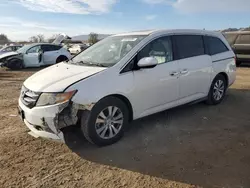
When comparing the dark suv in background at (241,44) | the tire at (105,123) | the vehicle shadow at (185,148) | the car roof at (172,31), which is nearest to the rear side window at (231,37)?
the dark suv in background at (241,44)

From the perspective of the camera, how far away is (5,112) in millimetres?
5809

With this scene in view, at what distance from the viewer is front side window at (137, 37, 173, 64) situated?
4491mm

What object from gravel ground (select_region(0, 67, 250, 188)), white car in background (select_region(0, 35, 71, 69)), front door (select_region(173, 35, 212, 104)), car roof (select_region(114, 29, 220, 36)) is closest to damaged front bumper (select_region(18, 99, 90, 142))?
gravel ground (select_region(0, 67, 250, 188))

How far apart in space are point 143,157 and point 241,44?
1123 cm

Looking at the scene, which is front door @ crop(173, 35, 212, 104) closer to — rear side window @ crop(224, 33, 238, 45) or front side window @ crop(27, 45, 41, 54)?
rear side window @ crop(224, 33, 238, 45)

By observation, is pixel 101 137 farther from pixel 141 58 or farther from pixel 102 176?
pixel 141 58

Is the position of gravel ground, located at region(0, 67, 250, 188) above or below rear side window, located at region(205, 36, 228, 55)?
below

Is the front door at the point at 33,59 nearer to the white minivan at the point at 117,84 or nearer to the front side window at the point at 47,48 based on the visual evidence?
the front side window at the point at 47,48

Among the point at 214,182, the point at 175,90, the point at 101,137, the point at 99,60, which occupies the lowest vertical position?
the point at 214,182

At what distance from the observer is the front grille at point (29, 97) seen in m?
3.79

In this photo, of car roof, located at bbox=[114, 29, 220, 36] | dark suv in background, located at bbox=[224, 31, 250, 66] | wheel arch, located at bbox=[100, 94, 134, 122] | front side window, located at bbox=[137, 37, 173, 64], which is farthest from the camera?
dark suv in background, located at bbox=[224, 31, 250, 66]

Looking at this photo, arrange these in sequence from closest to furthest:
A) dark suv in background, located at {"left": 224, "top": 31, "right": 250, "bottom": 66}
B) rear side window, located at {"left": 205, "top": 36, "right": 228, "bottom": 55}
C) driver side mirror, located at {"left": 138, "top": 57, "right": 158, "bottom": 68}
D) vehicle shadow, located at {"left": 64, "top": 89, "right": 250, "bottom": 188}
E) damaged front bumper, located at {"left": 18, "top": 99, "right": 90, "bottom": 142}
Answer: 1. vehicle shadow, located at {"left": 64, "top": 89, "right": 250, "bottom": 188}
2. damaged front bumper, located at {"left": 18, "top": 99, "right": 90, "bottom": 142}
3. driver side mirror, located at {"left": 138, "top": 57, "right": 158, "bottom": 68}
4. rear side window, located at {"left": 205, "top": 36, "right": 228, "bottom": 55}
5. dark suv in background, located at {"left": 224, "top": 31, "right": 250, "bottom": 66}

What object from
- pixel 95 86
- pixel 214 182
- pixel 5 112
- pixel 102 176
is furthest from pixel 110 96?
pixel 5 112

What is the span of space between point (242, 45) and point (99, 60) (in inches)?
414
